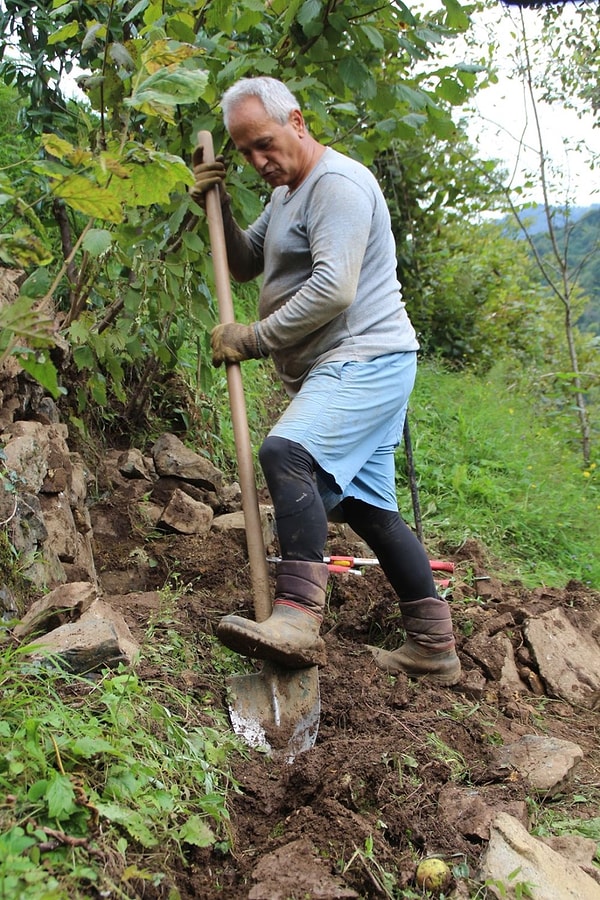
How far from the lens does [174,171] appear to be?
1952 mm

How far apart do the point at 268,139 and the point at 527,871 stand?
7.37 feet

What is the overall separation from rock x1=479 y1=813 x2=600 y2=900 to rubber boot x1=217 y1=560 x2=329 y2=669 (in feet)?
2.53

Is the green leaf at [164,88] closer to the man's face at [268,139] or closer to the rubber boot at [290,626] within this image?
the man's face at [268,139]

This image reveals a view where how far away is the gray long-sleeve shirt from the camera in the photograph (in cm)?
253

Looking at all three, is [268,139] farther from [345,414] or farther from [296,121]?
[345,414]

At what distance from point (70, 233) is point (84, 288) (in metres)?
1.01

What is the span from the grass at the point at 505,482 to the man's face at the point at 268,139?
2.45 meters

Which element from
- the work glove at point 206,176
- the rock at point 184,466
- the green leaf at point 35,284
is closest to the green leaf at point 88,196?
the green leaf at point 35,284

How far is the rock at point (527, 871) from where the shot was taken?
1.70 m

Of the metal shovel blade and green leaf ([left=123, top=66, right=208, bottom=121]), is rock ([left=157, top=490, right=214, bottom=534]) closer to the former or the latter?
the metal shovel blade

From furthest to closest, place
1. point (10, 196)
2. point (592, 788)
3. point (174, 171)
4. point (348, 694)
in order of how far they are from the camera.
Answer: point (348, 694)
point (592, 788)
point (174, 171)
point (10, 196)

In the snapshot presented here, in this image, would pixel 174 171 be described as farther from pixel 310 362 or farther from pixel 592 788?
pixel 592 788

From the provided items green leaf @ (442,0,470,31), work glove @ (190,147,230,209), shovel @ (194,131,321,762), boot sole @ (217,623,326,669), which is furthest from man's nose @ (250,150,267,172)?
boot sole @ (217,623,326,669)

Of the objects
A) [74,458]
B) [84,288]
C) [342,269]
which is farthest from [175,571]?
[342,269]
